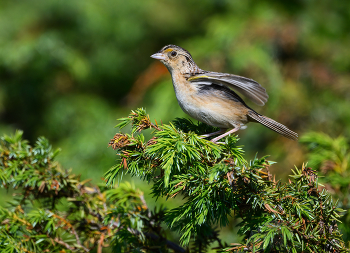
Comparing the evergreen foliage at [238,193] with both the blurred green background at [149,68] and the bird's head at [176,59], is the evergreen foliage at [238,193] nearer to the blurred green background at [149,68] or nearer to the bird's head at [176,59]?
the bird's head at [176,59]

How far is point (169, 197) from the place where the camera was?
6.68 ft

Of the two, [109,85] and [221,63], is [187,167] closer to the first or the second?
[221,63]

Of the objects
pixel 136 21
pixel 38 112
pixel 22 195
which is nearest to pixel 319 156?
pixel 22 195

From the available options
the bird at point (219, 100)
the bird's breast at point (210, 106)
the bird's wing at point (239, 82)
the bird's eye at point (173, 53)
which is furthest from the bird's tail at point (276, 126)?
the bird's eye at point (173, 53)

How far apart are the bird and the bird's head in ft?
0.20

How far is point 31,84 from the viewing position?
5625 mm

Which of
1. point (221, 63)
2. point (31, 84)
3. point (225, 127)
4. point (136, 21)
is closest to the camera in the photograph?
point (225, 127)

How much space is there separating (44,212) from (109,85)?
479 centimetres

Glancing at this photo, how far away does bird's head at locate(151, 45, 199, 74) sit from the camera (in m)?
3.40

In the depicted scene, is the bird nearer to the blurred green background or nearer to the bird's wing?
the bird's wing

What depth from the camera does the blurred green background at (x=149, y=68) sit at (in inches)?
184

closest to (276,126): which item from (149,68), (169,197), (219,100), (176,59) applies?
(219,100)

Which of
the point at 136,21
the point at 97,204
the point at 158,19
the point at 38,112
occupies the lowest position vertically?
the point at 97,204

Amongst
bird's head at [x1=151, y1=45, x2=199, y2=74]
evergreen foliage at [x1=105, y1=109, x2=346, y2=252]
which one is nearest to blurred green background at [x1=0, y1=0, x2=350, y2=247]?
bird's head at [x1=151, y1=45, x2=199, y2=74]
